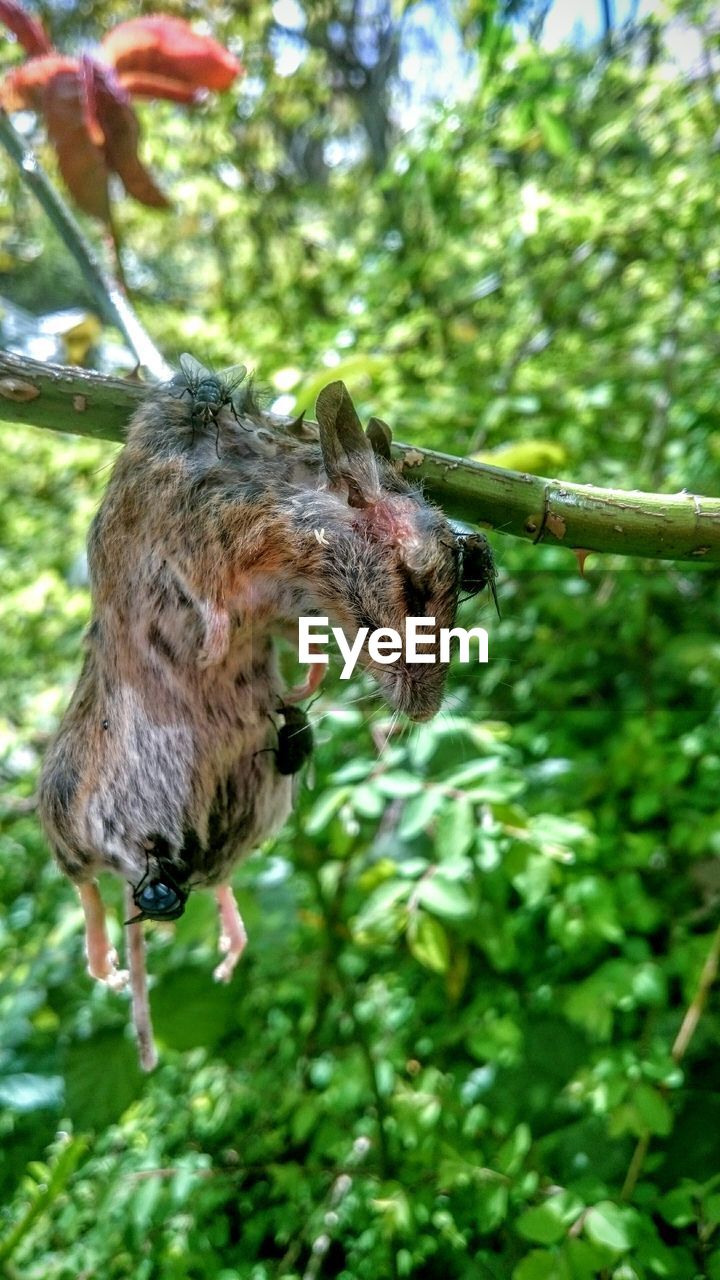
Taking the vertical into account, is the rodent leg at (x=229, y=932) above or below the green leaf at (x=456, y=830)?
below

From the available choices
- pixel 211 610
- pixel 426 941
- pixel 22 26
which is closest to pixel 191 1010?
pixel 426 941

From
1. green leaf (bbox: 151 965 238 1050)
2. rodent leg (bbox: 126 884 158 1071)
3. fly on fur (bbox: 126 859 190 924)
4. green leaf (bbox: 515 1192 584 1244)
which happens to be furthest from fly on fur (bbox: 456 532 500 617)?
green leaf (bbox: 151 965 238 1050)

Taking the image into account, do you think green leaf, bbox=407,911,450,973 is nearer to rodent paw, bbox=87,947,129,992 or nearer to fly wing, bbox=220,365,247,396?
rodent paw, bbox=87,947,129,992

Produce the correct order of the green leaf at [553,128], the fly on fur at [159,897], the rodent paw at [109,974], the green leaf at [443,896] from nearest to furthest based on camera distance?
1. the fly on fur at [159,897]
2. the rodent paw at [109,974]
3. the green leaf at [443,896]
4. the green leaf at [553,128]


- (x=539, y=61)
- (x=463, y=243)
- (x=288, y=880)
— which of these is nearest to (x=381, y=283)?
(x=463, y=243)

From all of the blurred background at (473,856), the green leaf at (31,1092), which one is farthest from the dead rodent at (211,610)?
the green leaf at (31,1092)

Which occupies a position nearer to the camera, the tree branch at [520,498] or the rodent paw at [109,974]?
the tree branch at [520,498]

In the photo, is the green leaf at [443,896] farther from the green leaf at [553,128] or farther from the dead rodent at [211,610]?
the green leaf at [553,128]

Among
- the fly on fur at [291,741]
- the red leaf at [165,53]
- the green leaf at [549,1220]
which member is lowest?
the green leaf at [549,1220]

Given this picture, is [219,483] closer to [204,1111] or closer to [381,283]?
[204,1111]
